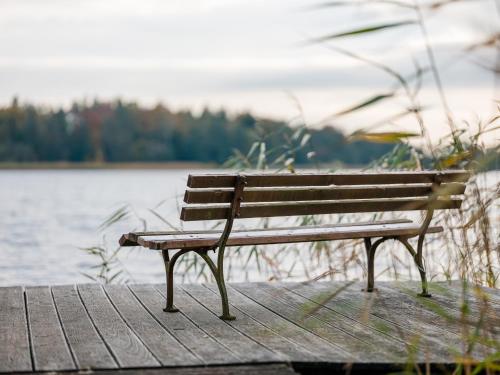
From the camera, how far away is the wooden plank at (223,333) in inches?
146

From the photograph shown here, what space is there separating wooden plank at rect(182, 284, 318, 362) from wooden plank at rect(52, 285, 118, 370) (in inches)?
26.3

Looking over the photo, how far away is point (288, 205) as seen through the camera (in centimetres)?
480

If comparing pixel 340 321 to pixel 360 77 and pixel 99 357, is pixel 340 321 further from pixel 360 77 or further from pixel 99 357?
pixel 360 77

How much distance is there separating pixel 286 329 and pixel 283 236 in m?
0.60

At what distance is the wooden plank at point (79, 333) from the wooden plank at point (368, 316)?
87 centimetres

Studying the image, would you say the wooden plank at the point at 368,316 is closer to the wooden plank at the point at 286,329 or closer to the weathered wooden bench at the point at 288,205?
the wooden plank at the point at 286,329

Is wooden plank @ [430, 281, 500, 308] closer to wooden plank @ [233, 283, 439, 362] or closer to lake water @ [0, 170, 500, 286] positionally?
wooden plank @ [233, 283, 439, 362]

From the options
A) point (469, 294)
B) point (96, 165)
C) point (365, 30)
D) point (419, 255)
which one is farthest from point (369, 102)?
point (96, 165)

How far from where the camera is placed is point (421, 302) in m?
5.09

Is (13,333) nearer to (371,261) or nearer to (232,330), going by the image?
(232,330)

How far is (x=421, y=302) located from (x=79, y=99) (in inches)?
1731

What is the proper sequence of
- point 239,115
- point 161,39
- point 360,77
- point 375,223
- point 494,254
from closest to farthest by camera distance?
point 360,77 → point 375,223 → point 494,254 → point 239,115 → point 161,39

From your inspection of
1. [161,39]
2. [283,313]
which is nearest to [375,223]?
[283,313]

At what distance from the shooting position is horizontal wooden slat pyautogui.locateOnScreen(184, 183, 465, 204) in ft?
14.4
